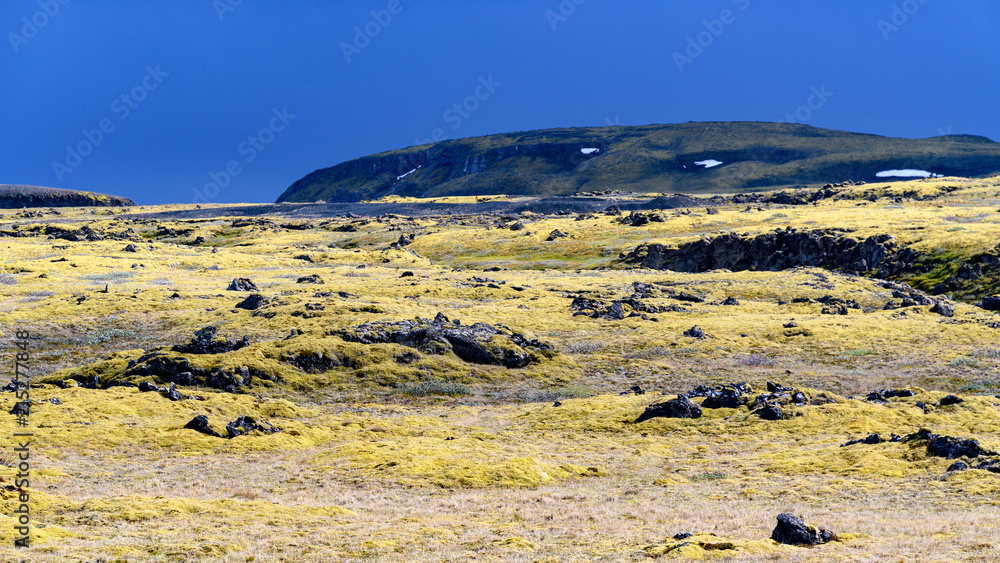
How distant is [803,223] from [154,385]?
5535 inches

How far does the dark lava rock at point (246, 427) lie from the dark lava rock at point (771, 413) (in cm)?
3017

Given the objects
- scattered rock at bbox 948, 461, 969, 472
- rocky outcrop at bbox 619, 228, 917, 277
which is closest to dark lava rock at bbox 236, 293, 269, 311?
scattered rock at bbox 948, 461, 969, 472

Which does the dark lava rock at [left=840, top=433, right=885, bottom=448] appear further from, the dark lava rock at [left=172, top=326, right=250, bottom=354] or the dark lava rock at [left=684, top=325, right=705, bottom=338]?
the dark lava rock at [left=172, top=326, right=250, bottom=354]

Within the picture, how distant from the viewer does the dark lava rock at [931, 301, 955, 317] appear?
3290 inches

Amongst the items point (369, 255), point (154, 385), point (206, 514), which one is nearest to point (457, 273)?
point (369, 255)

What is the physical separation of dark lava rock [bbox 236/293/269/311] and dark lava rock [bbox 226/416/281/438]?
3955cm

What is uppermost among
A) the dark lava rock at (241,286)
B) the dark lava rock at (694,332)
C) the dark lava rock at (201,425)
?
the dark lava rock at (241,286)

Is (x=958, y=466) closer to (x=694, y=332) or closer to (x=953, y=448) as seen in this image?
(x=953, y=448)

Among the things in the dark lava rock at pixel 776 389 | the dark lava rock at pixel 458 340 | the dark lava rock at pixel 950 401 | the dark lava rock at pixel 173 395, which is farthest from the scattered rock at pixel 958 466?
the dark lava rock at pixel 173 395

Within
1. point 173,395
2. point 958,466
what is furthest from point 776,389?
point 173,395

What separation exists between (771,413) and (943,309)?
163ft

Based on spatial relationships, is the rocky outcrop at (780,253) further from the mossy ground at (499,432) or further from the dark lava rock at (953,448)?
the dark lava rock at (953,448)

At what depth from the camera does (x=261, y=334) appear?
71.4 metres

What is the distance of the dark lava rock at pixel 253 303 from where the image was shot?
273 feet
